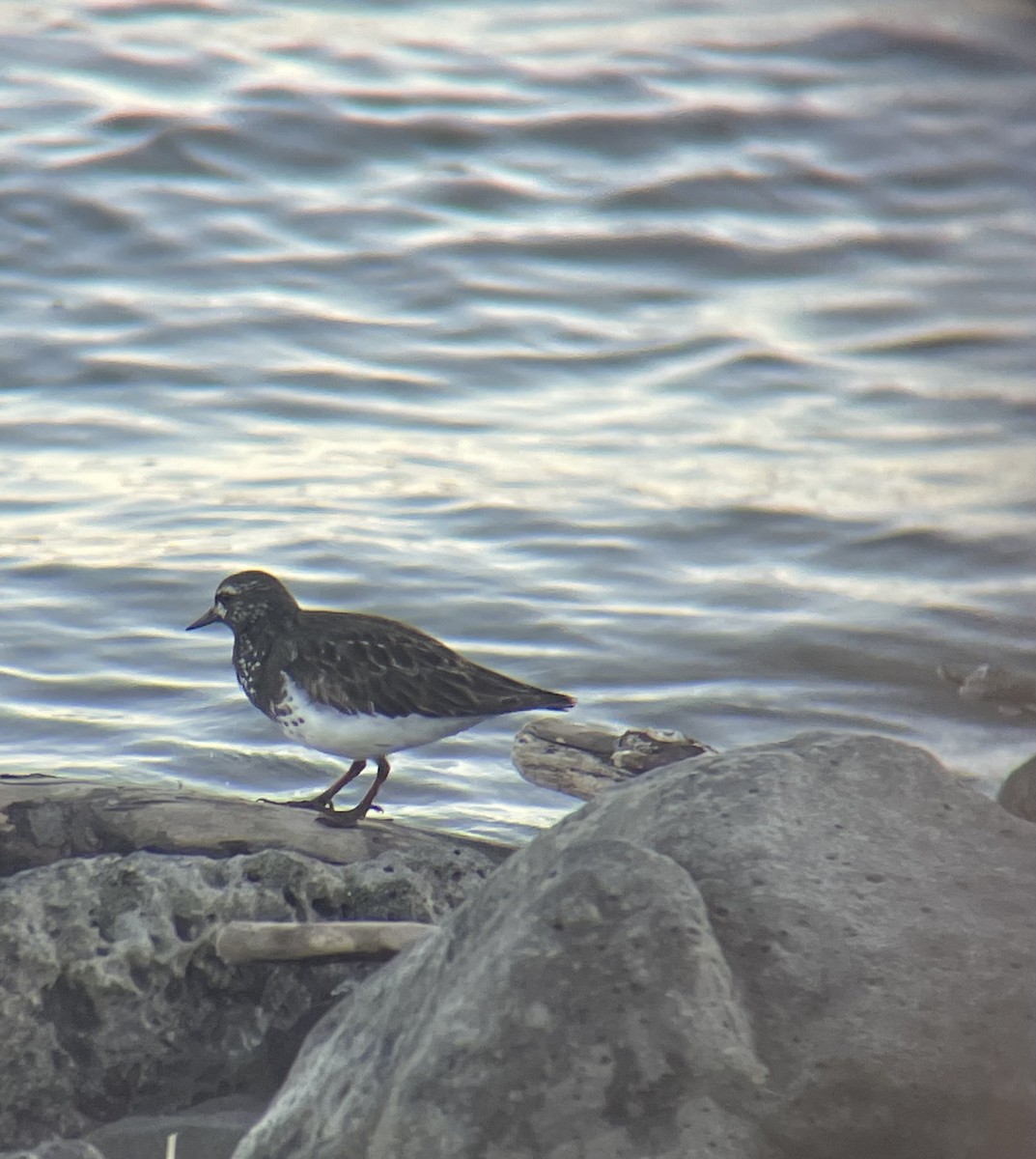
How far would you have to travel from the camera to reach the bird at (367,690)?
5828mm

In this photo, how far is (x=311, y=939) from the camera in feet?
14.0

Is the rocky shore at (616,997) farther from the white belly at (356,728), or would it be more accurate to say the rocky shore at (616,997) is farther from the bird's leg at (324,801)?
the white belly at (356,728)

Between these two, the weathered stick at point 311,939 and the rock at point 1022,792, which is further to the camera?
the rock at point 1022,792

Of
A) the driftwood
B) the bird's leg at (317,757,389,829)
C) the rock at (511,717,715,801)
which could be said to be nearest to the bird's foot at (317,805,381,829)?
the bird's leg at (317,757,389,829)

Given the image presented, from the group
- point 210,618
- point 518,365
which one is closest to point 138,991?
point 210,618

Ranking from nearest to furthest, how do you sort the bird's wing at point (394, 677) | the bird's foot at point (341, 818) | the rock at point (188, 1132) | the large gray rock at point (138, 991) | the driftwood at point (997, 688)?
the rock at point (188, 1132)
the large gray rock at point (138, 991)
the bird's foot at point (341, 818)
the bird's wing at point (394, 677)
the driftwood at point (997, 688)

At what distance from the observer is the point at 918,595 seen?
373 inches

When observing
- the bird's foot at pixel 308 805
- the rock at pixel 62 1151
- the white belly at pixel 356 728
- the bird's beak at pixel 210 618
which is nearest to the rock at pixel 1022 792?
the white belly at pixel 356 728

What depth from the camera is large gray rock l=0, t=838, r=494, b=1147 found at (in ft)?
14.0

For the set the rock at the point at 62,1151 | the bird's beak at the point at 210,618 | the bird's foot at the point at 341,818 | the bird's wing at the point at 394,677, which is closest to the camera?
the rock at the point at 62,1151

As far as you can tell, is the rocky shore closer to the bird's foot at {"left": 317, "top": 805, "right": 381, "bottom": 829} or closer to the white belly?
the bird's foot at {"left": 317, "top": 805, "right": 381, "bottom": 829}

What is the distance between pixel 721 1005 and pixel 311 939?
1.35m

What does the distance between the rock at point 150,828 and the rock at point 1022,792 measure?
1.83 m

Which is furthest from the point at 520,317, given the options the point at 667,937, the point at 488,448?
the point at 667,937
